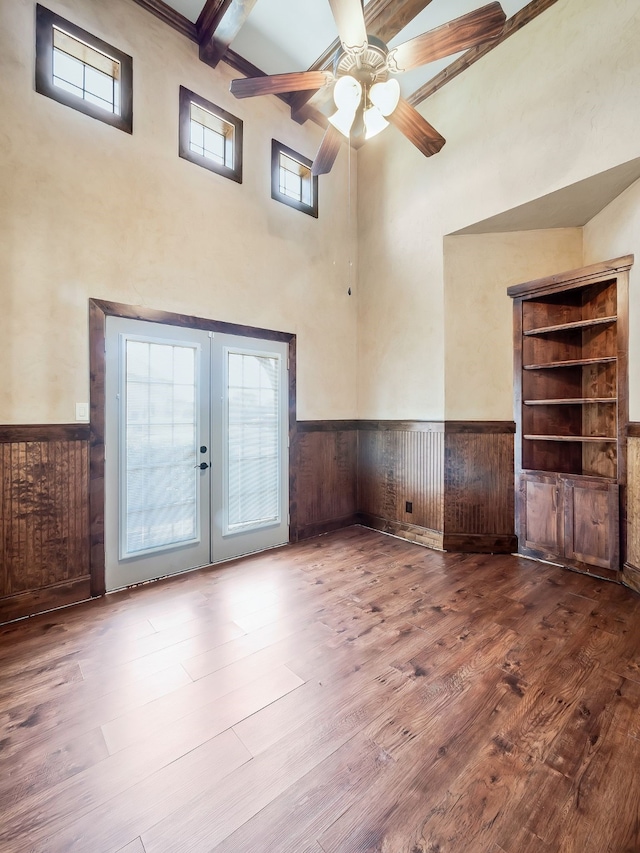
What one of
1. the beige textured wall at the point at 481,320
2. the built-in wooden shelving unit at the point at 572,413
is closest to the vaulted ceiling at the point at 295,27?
the beige textured wall at the point at 481,320

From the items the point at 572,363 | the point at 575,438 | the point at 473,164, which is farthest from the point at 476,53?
the point at 575,438

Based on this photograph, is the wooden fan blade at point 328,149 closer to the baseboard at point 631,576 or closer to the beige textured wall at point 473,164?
the beige textured wall at point 473,164

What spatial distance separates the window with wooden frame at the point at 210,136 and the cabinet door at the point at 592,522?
437 cm

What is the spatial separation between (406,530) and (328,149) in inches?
148

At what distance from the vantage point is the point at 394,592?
2996 mm

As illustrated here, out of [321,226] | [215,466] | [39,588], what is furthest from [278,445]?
[321,226]

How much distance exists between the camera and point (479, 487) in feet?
13.0

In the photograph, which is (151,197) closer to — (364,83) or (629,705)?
(364,83)

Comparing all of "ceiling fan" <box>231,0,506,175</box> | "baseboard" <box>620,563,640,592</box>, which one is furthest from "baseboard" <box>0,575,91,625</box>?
"baseboard" <box>620,563,640,592</box>

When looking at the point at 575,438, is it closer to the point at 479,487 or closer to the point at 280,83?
the point at 479,487

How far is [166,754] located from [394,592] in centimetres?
189

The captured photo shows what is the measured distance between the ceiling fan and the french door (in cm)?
193

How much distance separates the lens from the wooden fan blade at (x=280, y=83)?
2508mm

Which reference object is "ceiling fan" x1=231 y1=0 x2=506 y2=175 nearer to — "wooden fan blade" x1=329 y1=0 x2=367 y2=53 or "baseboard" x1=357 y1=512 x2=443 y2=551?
"wooden fan blade" x1=329 y1=0 x2=367 y2=53
